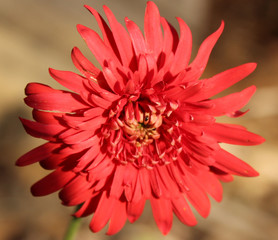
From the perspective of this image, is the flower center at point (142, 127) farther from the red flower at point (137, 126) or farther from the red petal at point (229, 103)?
the red petal at point (229, 103)

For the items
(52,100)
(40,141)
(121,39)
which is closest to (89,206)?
(52,100)

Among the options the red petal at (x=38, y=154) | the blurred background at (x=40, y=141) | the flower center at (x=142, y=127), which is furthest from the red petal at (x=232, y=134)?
the blurred background at (x=40, y=141)

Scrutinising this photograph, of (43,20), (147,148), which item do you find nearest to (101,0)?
(43,20)

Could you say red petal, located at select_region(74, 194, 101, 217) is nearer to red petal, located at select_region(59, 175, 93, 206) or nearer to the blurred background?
red petal, located at select_region(59, 175, 93, 206)

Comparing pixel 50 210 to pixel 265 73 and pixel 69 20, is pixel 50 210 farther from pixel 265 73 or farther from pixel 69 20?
pixel 265 73

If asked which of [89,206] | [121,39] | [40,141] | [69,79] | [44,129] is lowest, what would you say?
[40,141]

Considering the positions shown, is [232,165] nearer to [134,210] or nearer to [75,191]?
[134,210]
